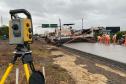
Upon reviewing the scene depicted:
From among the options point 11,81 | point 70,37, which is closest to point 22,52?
point 11,81

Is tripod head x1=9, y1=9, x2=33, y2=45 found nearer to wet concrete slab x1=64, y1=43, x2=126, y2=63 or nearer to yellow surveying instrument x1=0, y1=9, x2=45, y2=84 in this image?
yellow surveying instrument x1=0, y1=9, x2=45, y2=84

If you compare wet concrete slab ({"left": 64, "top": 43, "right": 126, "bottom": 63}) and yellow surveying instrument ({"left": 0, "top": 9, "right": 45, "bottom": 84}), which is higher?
yellow surveying instrument ({"left": 0, "top": 9, "right": 45, "bottom": 84})

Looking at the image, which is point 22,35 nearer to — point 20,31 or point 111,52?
point 20,31

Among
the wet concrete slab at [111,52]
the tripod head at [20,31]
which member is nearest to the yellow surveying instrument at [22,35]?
the tripod head at [20,31]

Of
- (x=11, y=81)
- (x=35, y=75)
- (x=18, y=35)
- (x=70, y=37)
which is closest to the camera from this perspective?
(x=18, y=35)

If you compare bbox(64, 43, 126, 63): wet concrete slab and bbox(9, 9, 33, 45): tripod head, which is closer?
bbox(9, 9, 33, 45): tripod head

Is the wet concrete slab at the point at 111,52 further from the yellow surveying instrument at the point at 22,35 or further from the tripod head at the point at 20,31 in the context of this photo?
the tripod head at the point at 20,31

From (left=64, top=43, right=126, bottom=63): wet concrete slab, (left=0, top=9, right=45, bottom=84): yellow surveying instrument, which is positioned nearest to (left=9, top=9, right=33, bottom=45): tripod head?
(left=0, top=9, right=45, bottom=84): yellow surveying instrument

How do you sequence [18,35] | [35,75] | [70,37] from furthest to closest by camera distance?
[70,37]
[35,75]
[18,35]

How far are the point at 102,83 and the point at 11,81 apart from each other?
2.96m

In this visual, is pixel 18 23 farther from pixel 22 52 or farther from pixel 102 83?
pixel 102 83

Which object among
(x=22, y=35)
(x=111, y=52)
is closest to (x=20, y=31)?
(x=22, y=35)

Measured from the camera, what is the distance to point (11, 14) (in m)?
6.45

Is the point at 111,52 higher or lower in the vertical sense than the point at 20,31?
lower
